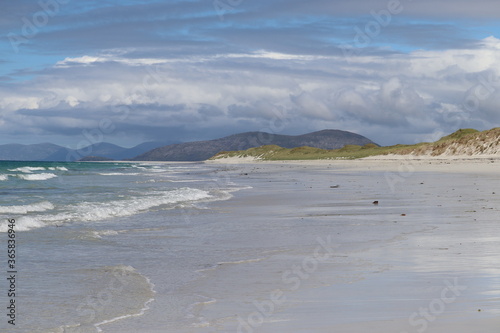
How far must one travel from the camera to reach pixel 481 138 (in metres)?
91.6

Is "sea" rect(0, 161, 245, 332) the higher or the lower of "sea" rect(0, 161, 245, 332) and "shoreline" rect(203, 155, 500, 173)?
the lower

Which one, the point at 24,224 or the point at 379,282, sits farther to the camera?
Answer: the point at 24,224

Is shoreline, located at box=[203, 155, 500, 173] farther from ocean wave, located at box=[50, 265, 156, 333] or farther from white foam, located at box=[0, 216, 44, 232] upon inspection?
ocean wave, located at box=[50, 265, 156, 333]

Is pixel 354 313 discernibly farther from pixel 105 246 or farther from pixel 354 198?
pixel 354 198

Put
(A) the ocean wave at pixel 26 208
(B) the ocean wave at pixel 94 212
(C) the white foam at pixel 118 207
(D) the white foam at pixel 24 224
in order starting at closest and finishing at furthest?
(D) the white foam at pixel 24 224 → (B) the ocean wave at pixel 94 212 → (C) the white foam at pixel 118 207 → (A) the ocean wave at pixel 26 208

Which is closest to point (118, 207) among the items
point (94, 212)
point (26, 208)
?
point (94, 212)

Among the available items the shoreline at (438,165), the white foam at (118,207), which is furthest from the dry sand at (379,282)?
the shoreline at (438,165)

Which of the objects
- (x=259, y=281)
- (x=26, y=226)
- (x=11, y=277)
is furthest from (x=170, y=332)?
(x=26, y=226)

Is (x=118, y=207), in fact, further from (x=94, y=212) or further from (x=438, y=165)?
(x=438, y=165)

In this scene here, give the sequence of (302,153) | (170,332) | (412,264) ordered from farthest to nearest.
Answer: (302,153)
(412,264)
(170,332)

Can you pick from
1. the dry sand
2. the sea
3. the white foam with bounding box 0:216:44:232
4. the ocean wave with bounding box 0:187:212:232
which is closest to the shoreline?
the ocean wave with bounding box 0:187:212:232

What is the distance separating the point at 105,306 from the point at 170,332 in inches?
71.1

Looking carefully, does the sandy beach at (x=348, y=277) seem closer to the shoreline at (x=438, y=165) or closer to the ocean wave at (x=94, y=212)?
the ocean wave at (x=94, y=212)

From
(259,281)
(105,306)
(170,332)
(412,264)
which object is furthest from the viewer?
(412,264)
